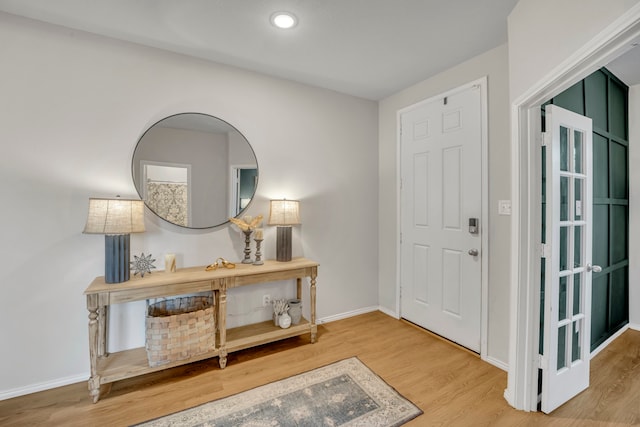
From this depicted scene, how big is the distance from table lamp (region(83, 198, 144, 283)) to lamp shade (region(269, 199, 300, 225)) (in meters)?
1.03

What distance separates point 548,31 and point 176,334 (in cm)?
287

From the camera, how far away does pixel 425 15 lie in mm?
1932

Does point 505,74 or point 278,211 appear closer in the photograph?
point 505,74

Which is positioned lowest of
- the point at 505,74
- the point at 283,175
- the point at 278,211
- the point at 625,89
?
the point at 278,211

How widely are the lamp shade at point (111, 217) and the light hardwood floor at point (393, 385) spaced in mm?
1114

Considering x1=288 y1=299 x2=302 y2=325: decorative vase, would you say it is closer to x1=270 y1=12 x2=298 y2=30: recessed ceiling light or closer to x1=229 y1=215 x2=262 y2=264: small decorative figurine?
x1=229 y1=215 x2=262 y2=264: small decorative figurine

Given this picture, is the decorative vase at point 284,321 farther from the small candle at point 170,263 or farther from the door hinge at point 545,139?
the door hinge at point 545,139

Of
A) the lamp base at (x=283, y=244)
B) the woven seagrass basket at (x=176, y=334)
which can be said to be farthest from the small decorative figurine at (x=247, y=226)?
the woven seagrass basket at (x=176, y=334)

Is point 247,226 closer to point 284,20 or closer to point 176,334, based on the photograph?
point 176,334

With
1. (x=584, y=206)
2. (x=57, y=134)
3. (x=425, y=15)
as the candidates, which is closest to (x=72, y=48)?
(x=57, y=134)

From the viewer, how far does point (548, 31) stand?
1470mm

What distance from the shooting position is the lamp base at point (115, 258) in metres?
1.95

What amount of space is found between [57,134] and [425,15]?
266 centimetres

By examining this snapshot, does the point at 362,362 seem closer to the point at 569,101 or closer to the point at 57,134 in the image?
the point at 569,101
